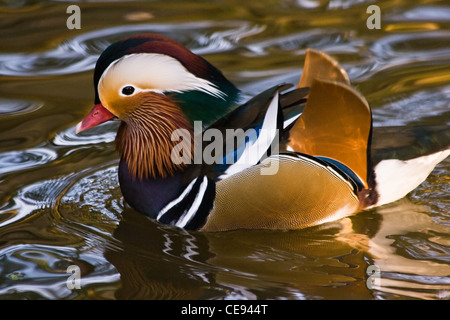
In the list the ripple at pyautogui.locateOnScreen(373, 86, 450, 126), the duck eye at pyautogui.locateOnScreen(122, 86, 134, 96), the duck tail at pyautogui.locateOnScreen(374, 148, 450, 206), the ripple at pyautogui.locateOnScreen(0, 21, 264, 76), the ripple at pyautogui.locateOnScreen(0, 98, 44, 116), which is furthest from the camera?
the ripple at pyautogui.locateOnScreen(0, 21, 264, 76)

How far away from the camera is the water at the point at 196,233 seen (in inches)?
159

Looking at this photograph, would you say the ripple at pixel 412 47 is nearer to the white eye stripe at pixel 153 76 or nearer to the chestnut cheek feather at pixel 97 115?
the white eye stripe at pixel 153 76

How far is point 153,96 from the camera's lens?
459cm

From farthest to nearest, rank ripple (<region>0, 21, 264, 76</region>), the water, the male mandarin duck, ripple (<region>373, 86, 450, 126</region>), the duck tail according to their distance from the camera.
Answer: ripple (<region>0, 21, 264, 76</region>), ripple (<region>373, 86, 450, 126</region>), the duck tail, the male mandarin duck, the water

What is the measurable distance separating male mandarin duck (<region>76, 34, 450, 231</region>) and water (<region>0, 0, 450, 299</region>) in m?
0.16

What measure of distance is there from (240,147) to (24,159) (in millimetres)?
1876

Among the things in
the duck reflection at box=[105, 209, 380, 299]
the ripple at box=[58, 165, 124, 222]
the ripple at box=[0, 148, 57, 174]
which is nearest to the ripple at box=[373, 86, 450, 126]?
the duck reflection at box=[105, 209, 380, 299]

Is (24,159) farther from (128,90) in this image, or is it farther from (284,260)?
(284,260)

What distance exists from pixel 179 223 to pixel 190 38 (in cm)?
314

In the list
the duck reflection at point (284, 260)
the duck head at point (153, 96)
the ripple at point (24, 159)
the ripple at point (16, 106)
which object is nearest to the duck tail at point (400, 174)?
the duck reflection at point (284, 260)

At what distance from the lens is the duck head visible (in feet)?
14.2

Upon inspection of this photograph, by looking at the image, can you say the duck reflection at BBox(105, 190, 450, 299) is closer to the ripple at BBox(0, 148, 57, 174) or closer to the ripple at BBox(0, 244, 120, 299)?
the ripple at BBox(0, 244, 120, 299)

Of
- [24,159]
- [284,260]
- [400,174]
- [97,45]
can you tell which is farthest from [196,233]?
[97,45]

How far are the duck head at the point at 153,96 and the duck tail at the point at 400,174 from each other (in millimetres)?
1001
